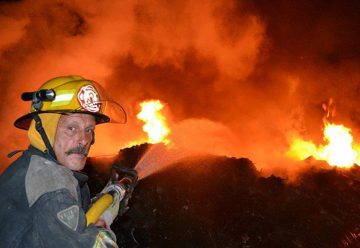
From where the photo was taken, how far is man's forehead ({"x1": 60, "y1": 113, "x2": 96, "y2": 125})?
2917 millimetres

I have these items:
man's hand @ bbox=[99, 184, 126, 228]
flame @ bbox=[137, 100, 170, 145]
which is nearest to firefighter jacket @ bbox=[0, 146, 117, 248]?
Answer: man's hand @ bbox=[99, 184, 126, 228]

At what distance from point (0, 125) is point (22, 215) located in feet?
57.1

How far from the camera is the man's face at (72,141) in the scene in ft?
9.21

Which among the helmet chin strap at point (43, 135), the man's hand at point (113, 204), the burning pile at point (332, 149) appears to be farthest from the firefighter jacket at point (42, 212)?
the burning pile at point (332, 149)

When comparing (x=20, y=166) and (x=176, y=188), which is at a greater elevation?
(x=176, y=188)

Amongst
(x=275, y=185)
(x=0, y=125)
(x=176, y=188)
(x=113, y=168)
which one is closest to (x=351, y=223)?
(x=275, y=185)

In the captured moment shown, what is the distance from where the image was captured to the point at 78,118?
3014mm

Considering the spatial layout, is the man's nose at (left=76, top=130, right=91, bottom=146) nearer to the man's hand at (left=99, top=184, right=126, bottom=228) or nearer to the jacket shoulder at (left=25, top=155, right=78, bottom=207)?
the jacket shoulder at (left=25, top=155, right=78, bottom=207)

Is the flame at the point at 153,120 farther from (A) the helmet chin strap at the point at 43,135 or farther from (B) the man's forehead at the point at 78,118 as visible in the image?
(A) the helmet chin strap at the point at 43,135

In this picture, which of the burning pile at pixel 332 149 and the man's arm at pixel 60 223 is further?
the burning pile at pixel 332 149

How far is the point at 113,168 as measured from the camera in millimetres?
3945

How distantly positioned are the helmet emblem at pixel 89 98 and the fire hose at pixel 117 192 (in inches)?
38.5

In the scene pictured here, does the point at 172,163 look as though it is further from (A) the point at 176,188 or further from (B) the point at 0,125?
(B) the point at 0,125

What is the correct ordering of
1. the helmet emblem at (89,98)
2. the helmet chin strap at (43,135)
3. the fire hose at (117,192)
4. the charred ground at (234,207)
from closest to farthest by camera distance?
the helmet chin strap at (43,135)
the fire hose at (117,192)
the helmet emblem at (89,98)
the charred ground at (234,207)
